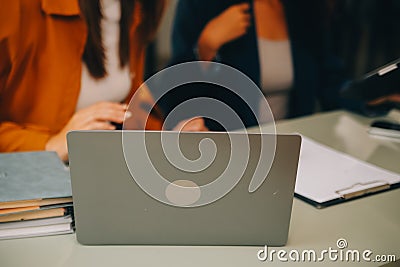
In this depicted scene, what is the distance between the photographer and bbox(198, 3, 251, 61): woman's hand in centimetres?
165

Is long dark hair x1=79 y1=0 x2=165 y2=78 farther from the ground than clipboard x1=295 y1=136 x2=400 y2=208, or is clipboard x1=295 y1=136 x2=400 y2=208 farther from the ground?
long dark hair x1=79 y1=0 x2=165 y2=78

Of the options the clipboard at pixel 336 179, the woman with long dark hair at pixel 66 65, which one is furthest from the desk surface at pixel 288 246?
the woman with long dark hair at pixel 66 65

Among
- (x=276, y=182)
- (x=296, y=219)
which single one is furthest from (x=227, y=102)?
(x=276, y=182)

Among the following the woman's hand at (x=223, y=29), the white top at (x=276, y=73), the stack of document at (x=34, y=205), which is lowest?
the white top at (x=276, y=73)

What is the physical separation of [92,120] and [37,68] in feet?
0.64

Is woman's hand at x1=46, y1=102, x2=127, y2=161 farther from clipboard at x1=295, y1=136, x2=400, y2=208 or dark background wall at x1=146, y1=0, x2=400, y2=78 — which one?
dark background wall at x1=146, y1=0, x2=400, y2=78

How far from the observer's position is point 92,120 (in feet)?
4.31

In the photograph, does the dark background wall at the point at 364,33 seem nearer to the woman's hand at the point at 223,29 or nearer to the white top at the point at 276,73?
the white top at the point at 276,73

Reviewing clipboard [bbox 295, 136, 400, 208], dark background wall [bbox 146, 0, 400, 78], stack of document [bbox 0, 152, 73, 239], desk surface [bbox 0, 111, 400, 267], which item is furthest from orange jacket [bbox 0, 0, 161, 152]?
dark background wall [bbox 146, 0, 400, 78]

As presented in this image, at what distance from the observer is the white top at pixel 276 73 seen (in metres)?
1.79

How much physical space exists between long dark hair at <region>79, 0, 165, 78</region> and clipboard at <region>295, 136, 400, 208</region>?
0.59m

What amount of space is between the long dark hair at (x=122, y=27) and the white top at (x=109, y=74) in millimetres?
13

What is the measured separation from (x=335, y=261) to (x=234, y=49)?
0.99m

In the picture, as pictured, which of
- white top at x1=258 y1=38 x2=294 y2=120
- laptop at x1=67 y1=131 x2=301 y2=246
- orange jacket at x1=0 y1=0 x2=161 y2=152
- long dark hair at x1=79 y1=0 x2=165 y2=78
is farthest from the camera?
white top at x1=258 y1=38 x2=294 y2=120
